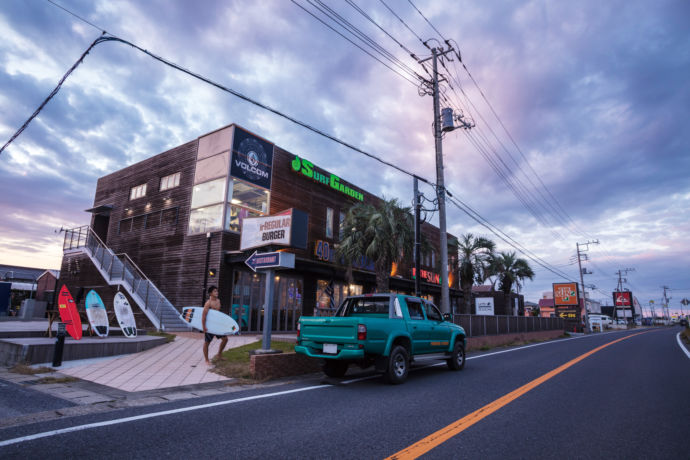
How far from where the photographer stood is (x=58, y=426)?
→ 13.5ft

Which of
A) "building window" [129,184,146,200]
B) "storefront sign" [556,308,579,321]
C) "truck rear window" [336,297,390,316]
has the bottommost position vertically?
"storefront sign" [556,308,579,321]

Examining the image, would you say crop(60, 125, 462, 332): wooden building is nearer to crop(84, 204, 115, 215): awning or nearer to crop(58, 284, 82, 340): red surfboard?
crop(84, 204, 115, 215): awning

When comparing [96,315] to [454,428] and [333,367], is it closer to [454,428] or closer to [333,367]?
[333,367]

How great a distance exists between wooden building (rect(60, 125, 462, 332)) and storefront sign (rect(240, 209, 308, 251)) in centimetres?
696

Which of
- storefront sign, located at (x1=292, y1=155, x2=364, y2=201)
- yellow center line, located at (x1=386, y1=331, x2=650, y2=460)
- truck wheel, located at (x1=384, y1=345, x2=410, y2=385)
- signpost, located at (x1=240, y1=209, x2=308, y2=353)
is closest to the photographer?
yellow center line, located at (x1=386, y1=331, x2=650, y2=460)

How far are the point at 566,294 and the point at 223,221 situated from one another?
188 feet

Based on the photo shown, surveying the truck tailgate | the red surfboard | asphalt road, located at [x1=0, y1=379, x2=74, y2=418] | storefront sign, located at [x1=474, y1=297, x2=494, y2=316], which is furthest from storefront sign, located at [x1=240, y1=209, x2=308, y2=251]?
storefront sign, located at [x1=474, y1=297, x2=494, y2=316]

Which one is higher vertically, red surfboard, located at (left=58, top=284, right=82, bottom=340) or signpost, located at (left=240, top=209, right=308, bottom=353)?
signpost, located at (left=240, top=209, right=308, bottom=353)

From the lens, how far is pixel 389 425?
4.42m

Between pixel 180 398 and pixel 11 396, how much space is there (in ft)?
8.31

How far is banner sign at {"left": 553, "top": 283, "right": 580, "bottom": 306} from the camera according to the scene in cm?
5571

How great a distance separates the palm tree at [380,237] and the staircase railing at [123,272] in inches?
362

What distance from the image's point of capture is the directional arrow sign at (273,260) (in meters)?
8.73

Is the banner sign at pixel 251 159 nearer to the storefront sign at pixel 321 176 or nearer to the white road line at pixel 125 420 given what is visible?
the storefront sign at pixel 321 176
